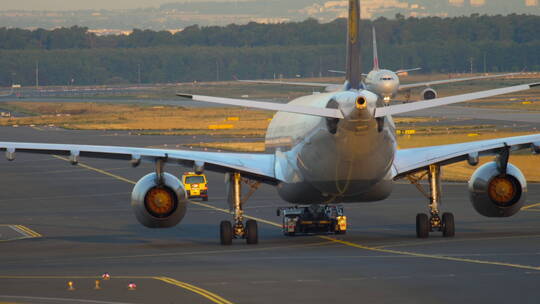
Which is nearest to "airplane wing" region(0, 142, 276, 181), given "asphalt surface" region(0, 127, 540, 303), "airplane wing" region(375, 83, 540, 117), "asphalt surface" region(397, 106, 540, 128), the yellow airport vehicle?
"asphalt surface" region(0, 127, 540, 303)

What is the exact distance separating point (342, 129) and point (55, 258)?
1068 cm

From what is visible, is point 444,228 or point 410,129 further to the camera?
point 410,129

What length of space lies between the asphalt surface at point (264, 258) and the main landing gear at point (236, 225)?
43cm

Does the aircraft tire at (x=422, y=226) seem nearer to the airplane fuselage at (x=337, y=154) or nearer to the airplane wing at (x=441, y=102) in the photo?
the airplane fuselage at (x=337, y=154)

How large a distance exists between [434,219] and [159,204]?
1013 cm

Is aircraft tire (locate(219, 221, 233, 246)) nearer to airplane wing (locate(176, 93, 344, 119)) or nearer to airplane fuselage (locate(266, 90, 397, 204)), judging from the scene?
airplane fuselage (locate(266, 90, 397, 204))

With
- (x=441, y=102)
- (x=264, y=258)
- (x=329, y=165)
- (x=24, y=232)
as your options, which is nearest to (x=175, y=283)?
(x=264, y=258)

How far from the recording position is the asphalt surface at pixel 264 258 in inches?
1112

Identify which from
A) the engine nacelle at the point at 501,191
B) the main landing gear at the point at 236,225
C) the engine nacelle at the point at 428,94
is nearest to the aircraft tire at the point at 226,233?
the main landing gear at the point at 236,225

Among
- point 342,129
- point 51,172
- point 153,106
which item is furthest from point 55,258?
point 153,106

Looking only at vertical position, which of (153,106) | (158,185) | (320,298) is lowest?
(320,298)

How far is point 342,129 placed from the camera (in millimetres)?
36531

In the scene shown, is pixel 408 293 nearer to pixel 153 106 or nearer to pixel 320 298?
pixel 320 298

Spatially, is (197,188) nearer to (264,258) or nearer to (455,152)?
(455,152)
